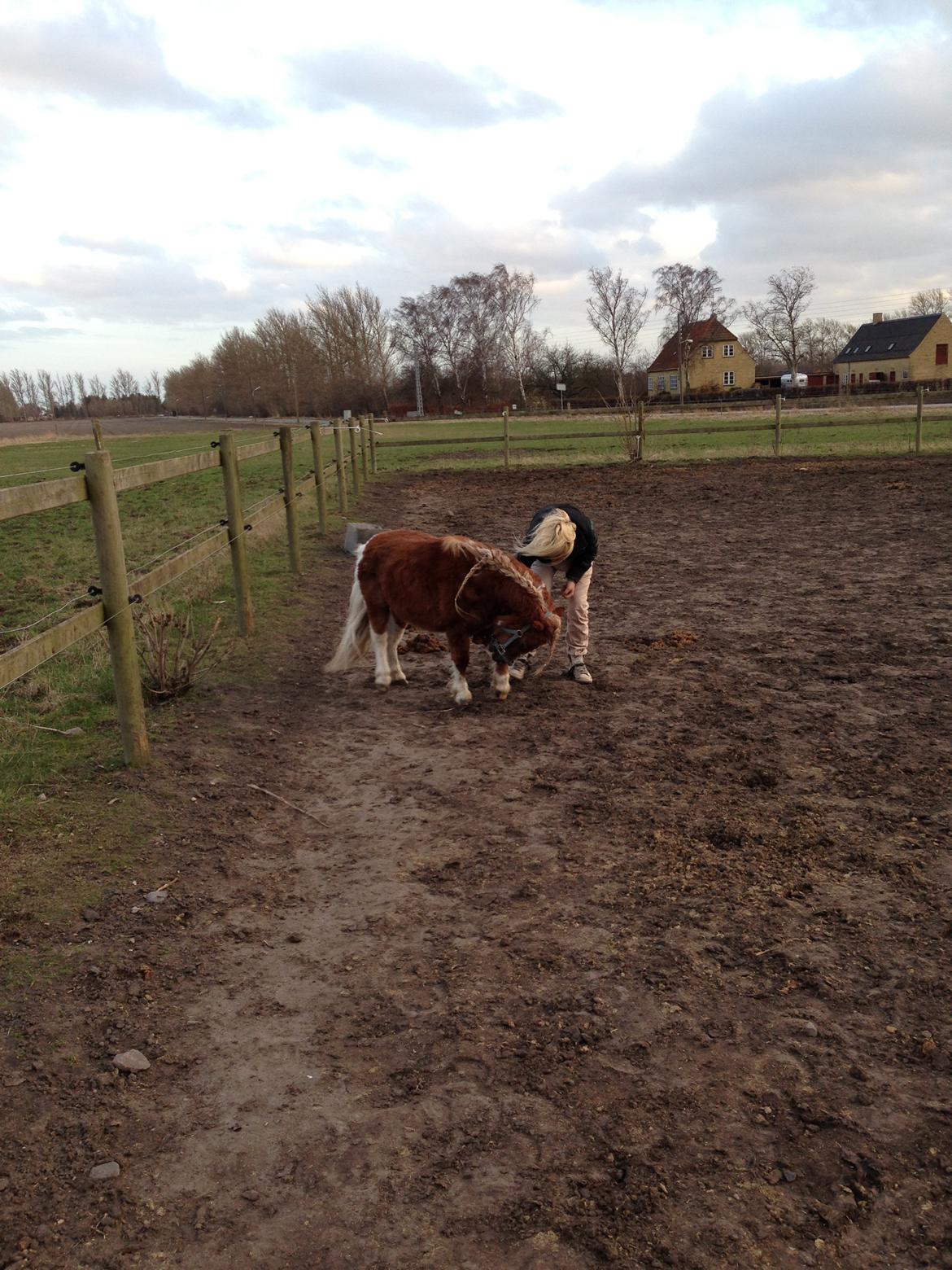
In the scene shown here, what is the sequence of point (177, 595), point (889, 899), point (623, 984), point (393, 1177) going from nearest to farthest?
point (393, 1177)
point (623, 984)
point (889, 899)
point (177, 595)

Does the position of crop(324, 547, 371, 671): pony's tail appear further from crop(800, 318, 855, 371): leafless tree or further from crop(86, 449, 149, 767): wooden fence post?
crop(800, 318, 855, 371): leafless tree

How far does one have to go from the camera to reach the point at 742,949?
312cm

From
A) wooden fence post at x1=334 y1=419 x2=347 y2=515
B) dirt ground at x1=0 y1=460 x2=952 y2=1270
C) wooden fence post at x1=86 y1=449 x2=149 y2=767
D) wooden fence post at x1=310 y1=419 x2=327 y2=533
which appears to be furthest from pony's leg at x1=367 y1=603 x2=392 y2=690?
wooden fence post at x1=334 y1=419 x2=347 y2=515

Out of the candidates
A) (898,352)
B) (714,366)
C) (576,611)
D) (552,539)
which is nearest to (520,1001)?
(552,539)

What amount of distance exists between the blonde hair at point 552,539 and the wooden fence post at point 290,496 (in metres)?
3.82

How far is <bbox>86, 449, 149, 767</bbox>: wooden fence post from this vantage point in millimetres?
4242

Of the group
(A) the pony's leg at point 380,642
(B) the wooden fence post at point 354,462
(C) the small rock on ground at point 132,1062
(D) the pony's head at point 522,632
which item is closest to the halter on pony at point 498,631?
(D) the pony's head at point 522,632

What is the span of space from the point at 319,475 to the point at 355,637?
6067 mm

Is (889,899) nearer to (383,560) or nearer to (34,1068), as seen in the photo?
(34,1068)

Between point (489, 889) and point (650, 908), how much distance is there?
613 mm

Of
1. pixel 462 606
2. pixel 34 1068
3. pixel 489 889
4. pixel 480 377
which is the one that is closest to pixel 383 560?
pixel 462 606

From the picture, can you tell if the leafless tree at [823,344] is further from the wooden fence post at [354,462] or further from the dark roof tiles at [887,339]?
the wooden fence post at [354,462]

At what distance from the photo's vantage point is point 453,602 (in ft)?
18.8

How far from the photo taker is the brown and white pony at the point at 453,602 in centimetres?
557
